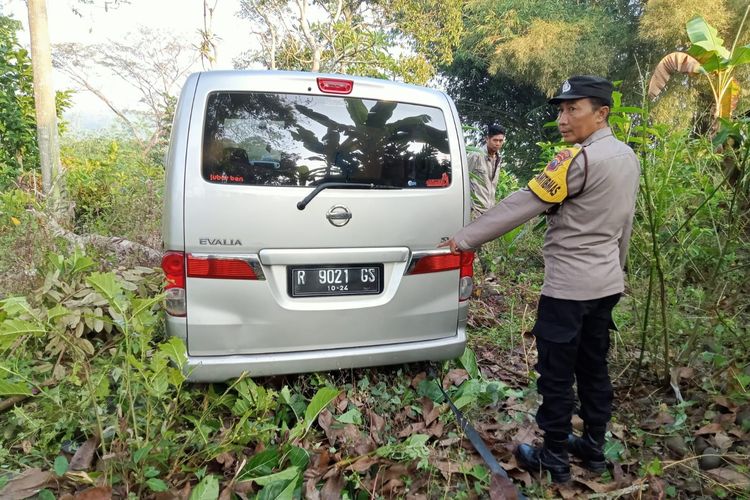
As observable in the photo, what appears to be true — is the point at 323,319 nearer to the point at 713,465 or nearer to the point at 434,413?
the point at 434,413

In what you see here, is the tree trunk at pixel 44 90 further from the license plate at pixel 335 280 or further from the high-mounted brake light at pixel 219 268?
the license plate at pixel 335 280

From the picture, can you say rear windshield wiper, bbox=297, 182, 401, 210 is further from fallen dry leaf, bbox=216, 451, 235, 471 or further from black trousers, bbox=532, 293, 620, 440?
fallen dry leaf, bbox=216, 451, 235, 471

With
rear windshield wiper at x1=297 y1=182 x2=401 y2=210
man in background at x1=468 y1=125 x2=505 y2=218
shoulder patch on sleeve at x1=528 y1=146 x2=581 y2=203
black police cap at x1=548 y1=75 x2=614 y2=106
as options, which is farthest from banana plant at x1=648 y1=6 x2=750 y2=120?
man in background at x1=468 y1=125 x2=505 y2=218

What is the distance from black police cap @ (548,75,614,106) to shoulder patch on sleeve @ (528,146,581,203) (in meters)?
0.24

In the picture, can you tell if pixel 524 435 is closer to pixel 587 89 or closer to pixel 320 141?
pixel 587 89

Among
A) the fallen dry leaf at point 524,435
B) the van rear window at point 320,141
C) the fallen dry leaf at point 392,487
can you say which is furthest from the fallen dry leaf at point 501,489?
the van rear window at point 320,141

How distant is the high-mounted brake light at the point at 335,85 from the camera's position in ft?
7.59

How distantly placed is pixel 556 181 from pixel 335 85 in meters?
1.13

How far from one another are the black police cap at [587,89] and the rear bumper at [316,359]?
53.1 inches

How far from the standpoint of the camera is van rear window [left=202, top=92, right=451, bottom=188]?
216 centimetres

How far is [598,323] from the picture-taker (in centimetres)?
219

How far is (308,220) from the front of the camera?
222 cm

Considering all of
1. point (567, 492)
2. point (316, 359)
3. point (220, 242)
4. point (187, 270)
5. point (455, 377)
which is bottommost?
point (567, 492)

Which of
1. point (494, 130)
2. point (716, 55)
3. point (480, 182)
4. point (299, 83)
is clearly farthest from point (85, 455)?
point (494, 130)
